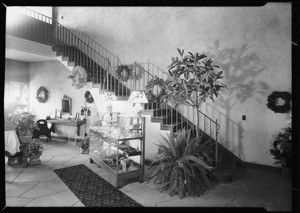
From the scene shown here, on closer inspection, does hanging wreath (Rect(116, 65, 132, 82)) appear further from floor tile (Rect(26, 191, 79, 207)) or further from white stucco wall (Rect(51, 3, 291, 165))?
floor tile (Rect(26, 191, 79, 207))

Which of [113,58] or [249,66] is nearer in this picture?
[249,66]

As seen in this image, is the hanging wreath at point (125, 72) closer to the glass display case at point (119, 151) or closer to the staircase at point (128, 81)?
the staircase at point (128, 81)

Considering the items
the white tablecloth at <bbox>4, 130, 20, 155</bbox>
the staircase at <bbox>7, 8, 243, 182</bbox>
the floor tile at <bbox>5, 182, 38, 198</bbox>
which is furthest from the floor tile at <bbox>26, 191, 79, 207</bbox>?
the staircase at <bbox>7, 8, 243, 182</bbox>

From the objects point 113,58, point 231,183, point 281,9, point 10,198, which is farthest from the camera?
point 113,58

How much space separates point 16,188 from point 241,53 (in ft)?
20.0

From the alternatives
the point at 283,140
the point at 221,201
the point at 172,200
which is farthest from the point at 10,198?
the point at 283,140

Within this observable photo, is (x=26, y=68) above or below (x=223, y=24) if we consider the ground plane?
below

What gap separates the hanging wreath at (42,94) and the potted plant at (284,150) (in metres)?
8.58

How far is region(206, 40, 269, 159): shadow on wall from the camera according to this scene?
5.71 m

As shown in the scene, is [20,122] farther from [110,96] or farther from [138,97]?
[138,97]

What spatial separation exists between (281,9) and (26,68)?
31.8 feet

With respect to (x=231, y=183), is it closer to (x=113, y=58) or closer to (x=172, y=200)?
(x=172, y=200)

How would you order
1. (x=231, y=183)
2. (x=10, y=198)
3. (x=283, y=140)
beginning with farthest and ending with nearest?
(x=283, y=140), (x=231, y=183), (x=10, y=198)
